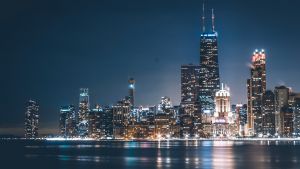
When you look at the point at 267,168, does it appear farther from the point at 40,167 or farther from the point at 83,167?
the point at 40,167

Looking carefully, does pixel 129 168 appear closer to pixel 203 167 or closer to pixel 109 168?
pixel 109 168

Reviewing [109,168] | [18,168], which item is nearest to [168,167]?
[109,168]

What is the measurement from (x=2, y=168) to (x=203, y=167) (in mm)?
32438

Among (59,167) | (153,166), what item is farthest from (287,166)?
(59,167)

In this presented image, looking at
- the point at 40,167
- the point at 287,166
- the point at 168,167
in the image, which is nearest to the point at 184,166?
the point at 168,167

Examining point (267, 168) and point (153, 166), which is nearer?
point (267, 168)

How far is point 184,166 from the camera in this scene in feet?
343

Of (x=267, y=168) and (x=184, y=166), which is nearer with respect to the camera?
(x=267, y=168)

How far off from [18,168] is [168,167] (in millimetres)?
24786

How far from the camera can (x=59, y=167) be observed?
10519cm

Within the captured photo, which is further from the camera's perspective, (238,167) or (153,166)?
(153,166)

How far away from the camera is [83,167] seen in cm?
10469

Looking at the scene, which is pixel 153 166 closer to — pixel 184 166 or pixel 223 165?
pixel 184 166

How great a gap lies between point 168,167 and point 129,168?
21.1 ft
